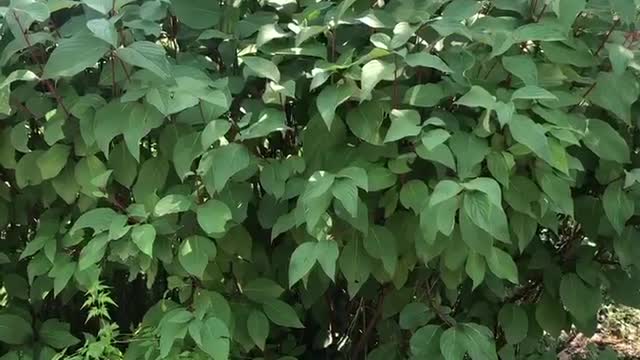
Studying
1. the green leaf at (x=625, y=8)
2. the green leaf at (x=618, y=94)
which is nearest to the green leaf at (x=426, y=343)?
the green leaf at (x=618, y=94)

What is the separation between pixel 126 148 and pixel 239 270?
478mm

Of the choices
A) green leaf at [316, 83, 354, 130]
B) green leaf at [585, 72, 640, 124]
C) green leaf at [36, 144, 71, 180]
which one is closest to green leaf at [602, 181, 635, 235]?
green leaf at [585, 72, 640, 124]

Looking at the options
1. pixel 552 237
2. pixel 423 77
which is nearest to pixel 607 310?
pixel 552 237

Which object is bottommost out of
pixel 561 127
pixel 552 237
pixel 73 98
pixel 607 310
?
pixel 607 310

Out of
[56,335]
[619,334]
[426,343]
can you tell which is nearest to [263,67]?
[426,343]

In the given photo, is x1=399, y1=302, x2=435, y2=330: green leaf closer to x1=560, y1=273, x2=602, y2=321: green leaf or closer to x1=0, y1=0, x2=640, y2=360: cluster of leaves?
x1=0, y1=0, x2=640, y2=360: cluster of leaves

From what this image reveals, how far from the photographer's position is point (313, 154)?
7.48ft

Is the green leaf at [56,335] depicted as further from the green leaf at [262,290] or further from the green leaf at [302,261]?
the green leaf at [302,261]

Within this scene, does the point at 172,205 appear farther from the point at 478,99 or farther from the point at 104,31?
the point at 478,99

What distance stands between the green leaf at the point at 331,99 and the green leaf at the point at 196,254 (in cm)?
46

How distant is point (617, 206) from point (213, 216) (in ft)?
3.55

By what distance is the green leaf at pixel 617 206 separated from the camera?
225 cm

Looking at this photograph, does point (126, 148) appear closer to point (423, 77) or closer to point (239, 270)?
point (239, 270)

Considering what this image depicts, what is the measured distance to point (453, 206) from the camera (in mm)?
1970
